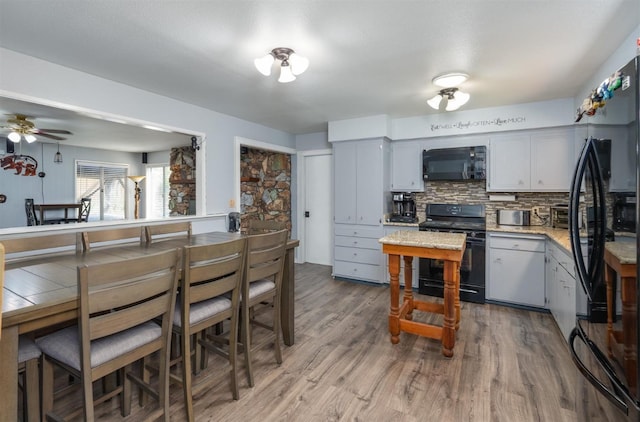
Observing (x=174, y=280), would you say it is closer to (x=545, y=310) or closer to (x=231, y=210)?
(x=231, y=210)

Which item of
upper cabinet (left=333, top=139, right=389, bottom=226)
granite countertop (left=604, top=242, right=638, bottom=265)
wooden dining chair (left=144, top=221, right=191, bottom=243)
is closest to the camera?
granite countertop (left=604, top=242, right=638, bottom=265)

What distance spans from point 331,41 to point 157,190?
662 centimetres

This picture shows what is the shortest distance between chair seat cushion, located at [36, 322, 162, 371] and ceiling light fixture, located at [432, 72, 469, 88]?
300cm

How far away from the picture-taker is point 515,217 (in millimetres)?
3891

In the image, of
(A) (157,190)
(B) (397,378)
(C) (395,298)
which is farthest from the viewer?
(A) (157,190)

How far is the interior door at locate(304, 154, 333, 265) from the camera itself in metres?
5.44

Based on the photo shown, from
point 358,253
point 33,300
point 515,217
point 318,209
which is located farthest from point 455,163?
point 33,300

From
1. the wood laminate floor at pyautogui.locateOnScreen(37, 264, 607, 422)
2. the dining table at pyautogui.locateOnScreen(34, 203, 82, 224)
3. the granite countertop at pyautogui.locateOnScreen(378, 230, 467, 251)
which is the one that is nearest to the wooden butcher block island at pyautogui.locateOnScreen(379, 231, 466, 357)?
the granite countertop at pyautogui.locateOnScreen(378, 230, 467, 251)

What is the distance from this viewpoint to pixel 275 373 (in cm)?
224

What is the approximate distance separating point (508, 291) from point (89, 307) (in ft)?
12.8

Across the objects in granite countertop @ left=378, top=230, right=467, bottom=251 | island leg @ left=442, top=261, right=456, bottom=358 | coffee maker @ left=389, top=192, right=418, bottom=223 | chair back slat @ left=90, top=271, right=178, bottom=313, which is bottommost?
island leg @ left=442, top=261, right=456, bottom=358

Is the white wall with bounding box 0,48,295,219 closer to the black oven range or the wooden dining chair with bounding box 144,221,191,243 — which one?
the wooden dining chair with bounding box 144,221,191,243

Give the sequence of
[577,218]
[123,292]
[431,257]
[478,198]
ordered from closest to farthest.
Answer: [123,292], [577,218], [431,257], [478,198]

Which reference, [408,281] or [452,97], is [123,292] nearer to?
[408,281]
